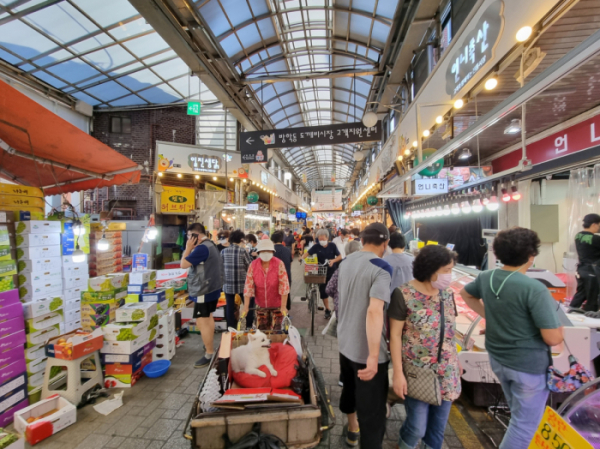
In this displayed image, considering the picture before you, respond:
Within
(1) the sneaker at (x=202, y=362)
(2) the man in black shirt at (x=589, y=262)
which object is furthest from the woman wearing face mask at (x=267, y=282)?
(2) the man in black shirt at (x=589, y=262)

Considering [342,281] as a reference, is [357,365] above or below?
below

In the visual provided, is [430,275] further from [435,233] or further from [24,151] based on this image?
[435,233]

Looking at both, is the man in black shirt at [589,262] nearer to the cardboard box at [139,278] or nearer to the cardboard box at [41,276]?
the cardboard box at [139,278]

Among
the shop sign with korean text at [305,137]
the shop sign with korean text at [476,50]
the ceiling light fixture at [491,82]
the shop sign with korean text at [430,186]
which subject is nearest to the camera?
the shop sign with korean text at [476,50]

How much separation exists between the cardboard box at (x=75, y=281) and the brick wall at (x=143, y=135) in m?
8.19

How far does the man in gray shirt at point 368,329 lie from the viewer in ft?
6.58

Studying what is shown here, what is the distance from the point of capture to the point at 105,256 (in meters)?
8.41

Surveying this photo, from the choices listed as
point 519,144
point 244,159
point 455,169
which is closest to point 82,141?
point 244,159

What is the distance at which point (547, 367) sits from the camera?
6.33 feet

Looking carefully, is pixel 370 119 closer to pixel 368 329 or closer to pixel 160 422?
pixel 368 329

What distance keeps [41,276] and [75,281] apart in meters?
0.96

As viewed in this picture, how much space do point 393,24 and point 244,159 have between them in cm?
562

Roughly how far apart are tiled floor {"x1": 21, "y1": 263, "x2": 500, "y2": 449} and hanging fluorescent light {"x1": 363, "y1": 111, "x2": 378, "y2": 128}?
22.3ft

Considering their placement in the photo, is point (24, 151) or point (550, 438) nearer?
point (550, 438)
